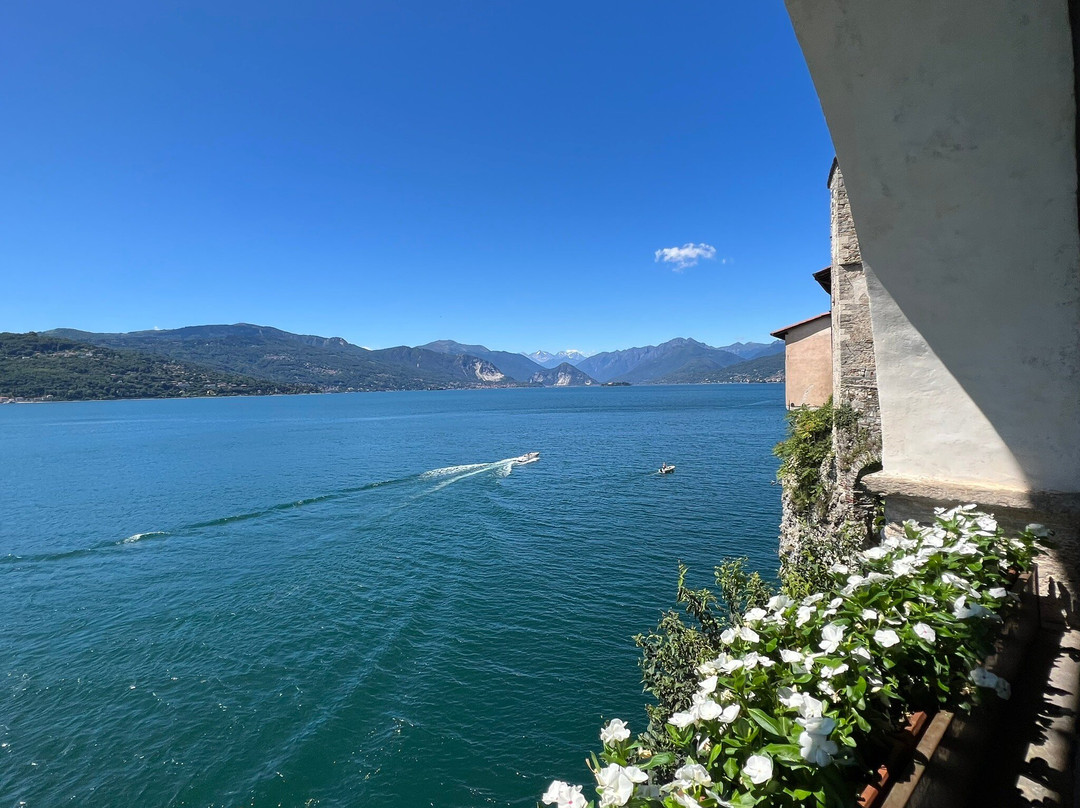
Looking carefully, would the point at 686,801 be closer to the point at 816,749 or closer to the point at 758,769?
the point at 758,769

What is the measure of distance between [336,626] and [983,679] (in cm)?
2032

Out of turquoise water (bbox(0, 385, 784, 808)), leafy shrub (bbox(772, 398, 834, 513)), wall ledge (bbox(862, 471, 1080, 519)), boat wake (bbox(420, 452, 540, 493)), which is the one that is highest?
wall ledge (bbox(862, 471, 1080, 519))

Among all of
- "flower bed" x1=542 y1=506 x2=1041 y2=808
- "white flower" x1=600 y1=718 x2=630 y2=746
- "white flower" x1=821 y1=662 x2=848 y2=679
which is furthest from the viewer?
"white flower" x1=600 y1=718 x2=630 y2=746

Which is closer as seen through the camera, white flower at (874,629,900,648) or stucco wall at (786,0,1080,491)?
white flower at (874,629,900,648)

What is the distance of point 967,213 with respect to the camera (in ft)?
13.4

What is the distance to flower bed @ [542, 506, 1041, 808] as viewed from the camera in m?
1.93

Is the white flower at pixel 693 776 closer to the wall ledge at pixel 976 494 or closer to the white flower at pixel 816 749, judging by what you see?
the white flower at pixel 816 749

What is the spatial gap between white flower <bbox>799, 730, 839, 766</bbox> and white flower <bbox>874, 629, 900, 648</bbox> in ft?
2.44

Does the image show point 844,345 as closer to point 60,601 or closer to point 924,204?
point 924,204

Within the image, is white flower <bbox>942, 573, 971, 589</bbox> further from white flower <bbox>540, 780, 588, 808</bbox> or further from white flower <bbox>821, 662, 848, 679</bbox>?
white flower <bbox>540, 780, 588, 808</bbox>

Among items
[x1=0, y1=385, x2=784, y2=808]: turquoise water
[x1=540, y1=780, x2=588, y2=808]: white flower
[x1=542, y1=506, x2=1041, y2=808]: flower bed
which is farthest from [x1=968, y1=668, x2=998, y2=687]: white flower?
[x1=0, y1=385, x2=784, y2=808]: turquoise water

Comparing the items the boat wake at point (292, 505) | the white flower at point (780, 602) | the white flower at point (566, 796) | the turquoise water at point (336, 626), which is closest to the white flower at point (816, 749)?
the white flower at point (566, 796)

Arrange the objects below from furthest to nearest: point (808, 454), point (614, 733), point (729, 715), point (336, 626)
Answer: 1. point (336, 626)
2. point (808, 454)
3. point (614, 733)
4. point (729, 715)

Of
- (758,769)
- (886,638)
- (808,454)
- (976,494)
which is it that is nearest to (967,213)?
(976,494)
